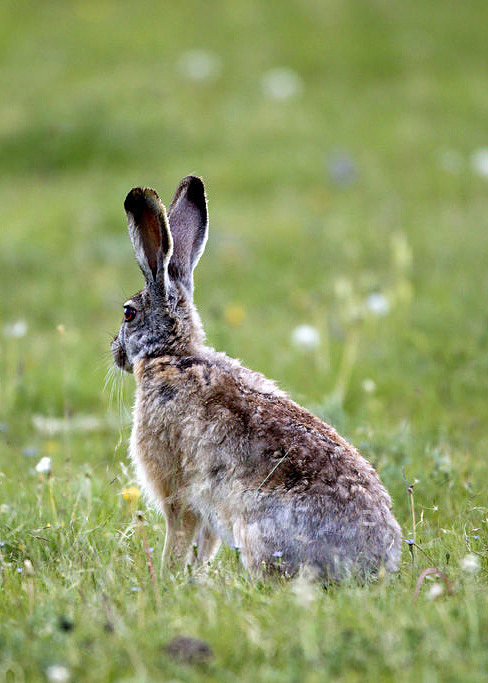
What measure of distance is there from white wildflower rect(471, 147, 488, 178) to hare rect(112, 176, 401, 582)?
34.6 ft

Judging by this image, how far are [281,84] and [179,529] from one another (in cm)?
1528

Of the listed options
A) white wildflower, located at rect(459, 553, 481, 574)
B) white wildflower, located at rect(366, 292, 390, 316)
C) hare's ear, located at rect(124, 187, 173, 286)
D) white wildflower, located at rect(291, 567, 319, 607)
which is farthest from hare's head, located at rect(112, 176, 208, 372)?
white wildflower, located at rect(366, 292, 390, 316)

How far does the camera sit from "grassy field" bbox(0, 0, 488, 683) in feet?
12.1

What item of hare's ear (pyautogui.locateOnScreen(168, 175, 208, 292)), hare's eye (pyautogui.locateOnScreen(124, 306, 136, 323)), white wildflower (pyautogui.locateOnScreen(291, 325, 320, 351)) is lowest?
hare's eye (pyautogui.locateOnScreen(124, 306, 136, 323))

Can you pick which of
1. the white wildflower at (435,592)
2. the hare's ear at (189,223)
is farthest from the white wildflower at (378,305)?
the white wildflower at (435,592)

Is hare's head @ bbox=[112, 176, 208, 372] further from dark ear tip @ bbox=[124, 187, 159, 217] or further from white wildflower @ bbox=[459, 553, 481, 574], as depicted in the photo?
white wildflower @ bbox=[459, 553, 481, 574]

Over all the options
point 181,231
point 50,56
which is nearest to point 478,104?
point 50,56

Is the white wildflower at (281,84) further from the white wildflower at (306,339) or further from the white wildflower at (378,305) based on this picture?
the white wildflower at (306,339)

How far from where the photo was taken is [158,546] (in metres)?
5.00

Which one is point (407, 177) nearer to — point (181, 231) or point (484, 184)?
point (484, 184)

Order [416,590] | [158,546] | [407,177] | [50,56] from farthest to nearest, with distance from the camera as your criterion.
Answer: [50,56], [407,177], [158,546], [416,590]

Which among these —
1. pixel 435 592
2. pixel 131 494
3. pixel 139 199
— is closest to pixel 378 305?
pixel 139 199

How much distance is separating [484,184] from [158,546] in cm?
1153

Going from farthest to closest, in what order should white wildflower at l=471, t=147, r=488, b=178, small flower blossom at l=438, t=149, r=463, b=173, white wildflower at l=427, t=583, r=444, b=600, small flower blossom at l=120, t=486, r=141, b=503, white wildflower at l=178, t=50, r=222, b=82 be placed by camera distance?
white wildflower at l=178, t=50, r=222, b=82, small flower blossom at l=438, t=149, r=463, b=173, white wildflower at l=471, t=147, r=488, b=178, small flower blossom at l=120, t=486, r=141, b=503, white wildflower at l=427, t=583, r=444, b=600
